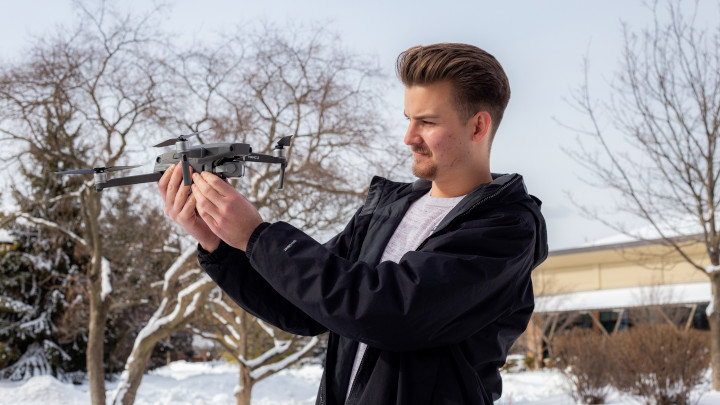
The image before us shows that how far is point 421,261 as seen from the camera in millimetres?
1330

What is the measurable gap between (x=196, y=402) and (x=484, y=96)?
715 inches

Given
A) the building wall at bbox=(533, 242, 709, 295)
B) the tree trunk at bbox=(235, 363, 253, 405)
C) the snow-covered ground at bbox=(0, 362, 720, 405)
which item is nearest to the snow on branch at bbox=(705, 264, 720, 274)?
the snow-covered ground at bbox=(0, 362, 720, 405)

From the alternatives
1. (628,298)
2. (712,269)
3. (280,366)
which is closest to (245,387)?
(280,366)

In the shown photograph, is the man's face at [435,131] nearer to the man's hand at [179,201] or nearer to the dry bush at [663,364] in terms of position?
the man's hand at [179,201]

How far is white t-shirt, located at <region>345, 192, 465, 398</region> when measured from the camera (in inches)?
63.7

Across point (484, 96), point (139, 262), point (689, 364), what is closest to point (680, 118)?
point (689, 364)

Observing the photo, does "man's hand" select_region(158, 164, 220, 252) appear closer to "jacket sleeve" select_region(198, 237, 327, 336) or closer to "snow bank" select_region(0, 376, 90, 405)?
"jacket sleeve" select_region(198, 237, 327, 336)

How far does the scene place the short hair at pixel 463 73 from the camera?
1532 millimetres

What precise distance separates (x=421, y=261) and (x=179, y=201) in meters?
0.51

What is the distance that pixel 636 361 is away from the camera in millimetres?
11055

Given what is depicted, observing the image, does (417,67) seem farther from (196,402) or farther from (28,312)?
(28,312)

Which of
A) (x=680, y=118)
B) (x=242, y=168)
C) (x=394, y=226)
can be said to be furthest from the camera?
(x=680, y=118)

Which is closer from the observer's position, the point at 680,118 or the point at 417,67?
the point at 417,67

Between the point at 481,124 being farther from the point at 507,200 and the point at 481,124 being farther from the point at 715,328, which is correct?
the point at 715,328
